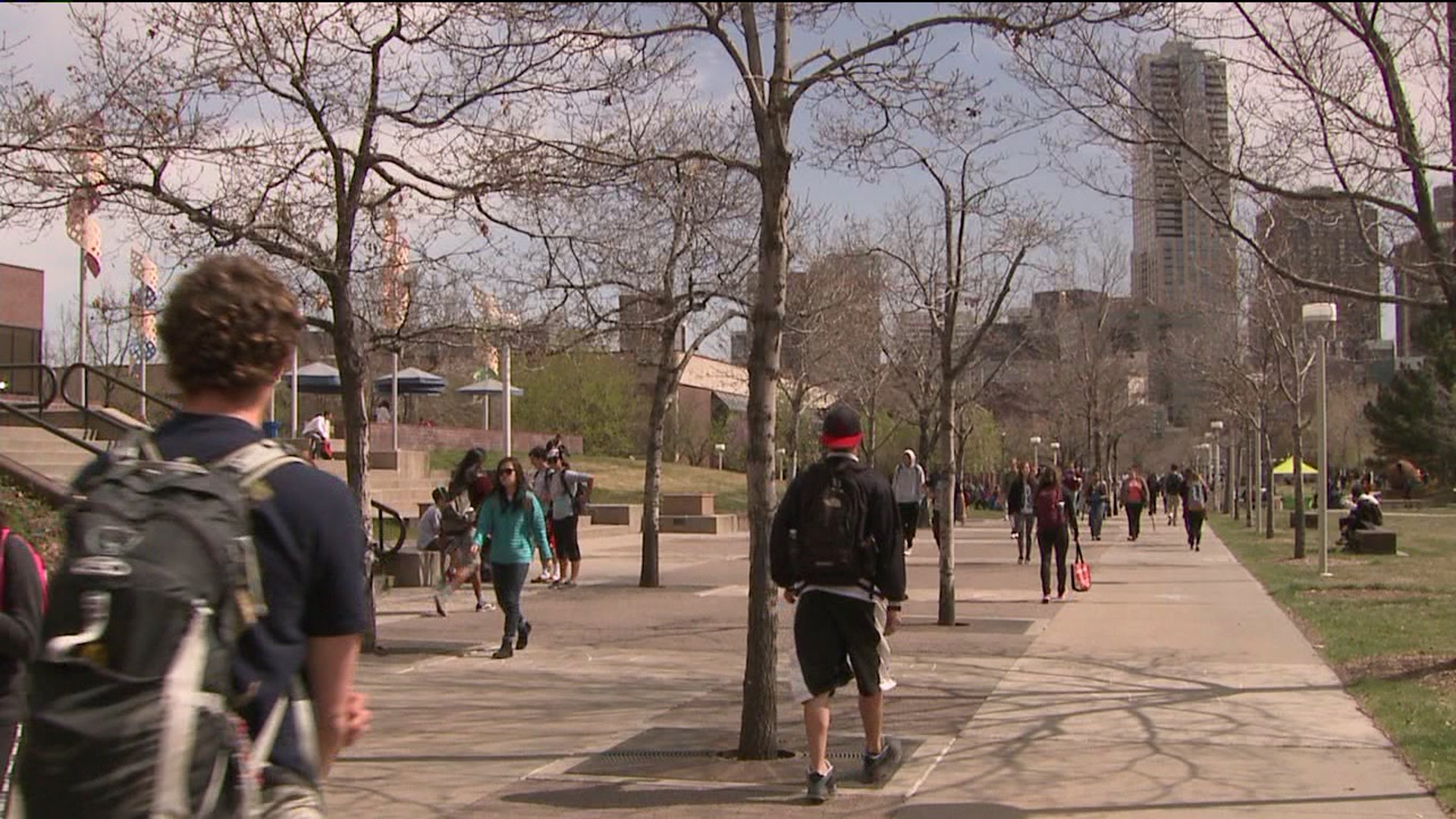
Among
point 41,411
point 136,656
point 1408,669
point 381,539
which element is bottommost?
point 1408,669

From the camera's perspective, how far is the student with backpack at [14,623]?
430cm

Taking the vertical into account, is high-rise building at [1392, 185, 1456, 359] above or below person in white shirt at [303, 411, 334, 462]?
above

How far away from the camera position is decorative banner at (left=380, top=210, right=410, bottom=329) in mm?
11828

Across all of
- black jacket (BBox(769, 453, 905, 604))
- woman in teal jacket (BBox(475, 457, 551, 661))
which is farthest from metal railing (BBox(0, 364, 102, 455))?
black jacket (BBox(769, 453, 905, 604))

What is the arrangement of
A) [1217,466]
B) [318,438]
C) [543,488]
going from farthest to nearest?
1. [1217,466]
2. [318,438]
3. [543,488]

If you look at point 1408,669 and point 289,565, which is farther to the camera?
point 1408,669

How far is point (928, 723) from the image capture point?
873 centimetres

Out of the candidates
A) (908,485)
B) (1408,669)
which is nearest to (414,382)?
(908,485)

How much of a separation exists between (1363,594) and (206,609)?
1688 centimetres

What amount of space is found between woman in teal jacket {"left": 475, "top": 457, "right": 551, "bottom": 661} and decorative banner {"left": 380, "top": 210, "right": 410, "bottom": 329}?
158 cm

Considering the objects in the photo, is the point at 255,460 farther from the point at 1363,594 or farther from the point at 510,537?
the point at 1363,594

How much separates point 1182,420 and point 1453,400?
11.3 m

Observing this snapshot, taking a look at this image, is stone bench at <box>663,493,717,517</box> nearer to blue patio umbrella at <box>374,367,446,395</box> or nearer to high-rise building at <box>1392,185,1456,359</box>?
blue patio umbrella at <box>374,367,446,395</box>

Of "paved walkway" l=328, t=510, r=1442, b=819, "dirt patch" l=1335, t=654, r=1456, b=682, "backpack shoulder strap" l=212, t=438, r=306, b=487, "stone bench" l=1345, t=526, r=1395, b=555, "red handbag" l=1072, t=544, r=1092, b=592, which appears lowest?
"paved walkway" l=328, t=510, r=1442, b=819
